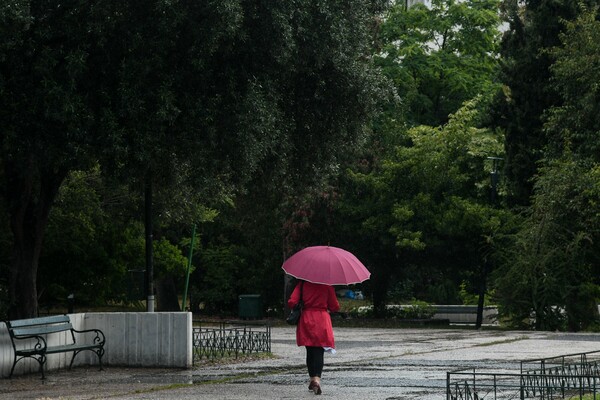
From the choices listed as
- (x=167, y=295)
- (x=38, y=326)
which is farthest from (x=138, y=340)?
(x=167, y=295)

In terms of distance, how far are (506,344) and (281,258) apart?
73.8 ft

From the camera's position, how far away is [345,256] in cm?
1470

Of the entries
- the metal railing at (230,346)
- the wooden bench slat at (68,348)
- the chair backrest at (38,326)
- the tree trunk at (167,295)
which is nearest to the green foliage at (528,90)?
the metal railing at (230,346)

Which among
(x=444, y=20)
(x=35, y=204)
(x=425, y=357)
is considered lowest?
(x=425, y=357)

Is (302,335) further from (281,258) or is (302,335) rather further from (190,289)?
(190,289)

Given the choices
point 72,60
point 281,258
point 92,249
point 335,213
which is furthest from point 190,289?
point 72,60

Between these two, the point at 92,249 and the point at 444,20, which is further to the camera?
the point at 444,20

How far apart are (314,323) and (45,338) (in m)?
5.40

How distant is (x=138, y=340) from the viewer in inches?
745

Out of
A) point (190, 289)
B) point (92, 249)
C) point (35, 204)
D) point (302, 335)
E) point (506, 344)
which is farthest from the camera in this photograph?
point (190, 289)

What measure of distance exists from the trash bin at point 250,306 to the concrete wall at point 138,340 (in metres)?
26.9

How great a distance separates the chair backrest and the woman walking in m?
4.72

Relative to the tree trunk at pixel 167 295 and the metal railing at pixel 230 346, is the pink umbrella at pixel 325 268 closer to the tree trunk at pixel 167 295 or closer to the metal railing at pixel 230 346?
the metal railing at pixel 230 346

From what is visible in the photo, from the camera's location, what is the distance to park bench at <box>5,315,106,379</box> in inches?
676
